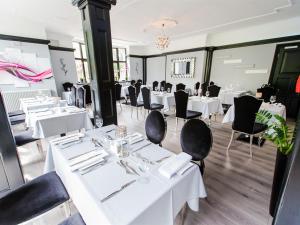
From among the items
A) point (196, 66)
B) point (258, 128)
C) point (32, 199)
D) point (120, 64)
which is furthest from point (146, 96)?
point (120, 64)

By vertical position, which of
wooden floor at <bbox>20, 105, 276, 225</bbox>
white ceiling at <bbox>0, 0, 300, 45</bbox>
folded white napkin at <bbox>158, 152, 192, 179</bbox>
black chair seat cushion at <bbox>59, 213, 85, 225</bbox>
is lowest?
wooden floor at <bbox>20, 105, 276, 225</bbox>

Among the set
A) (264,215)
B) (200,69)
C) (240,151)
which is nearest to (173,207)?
(264,215)

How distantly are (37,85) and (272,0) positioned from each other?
694cm

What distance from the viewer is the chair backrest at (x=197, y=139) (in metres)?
1.39

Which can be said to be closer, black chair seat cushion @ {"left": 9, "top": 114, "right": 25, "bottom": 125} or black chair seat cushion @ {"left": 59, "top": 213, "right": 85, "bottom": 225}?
black chair seat cushion @ {"left": 59, "top": 213, "right": 85, "bottom": 225}

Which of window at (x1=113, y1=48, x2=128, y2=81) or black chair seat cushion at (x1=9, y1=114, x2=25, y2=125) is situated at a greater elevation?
window at (x1=113, y1=48, x2=128, y2=81)

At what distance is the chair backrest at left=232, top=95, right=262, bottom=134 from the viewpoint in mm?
2272

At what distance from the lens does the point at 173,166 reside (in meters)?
0.99

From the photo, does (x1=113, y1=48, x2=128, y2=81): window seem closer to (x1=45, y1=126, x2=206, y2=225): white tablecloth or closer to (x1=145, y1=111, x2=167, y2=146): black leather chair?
(x1=145, y1=111, x2=167, y2=146): black leather chair

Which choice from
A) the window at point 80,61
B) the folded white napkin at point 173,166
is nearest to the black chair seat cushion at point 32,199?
the folded white napkin at point 173,166

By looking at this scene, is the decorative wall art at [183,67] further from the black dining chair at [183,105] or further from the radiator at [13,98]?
the radiator at [13,98]

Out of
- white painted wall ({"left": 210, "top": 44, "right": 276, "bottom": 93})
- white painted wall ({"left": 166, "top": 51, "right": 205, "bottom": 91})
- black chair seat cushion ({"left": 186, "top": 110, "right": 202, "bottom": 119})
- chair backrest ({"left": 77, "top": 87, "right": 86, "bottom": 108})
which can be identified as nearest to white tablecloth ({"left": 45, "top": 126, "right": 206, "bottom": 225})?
black chair seat cushion ({"left": 186, "top": 110, "right": 202, "bottom": 119})

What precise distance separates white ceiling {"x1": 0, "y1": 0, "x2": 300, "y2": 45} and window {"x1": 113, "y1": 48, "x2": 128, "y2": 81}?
329cm

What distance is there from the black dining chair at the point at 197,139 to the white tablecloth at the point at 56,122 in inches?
72.2
